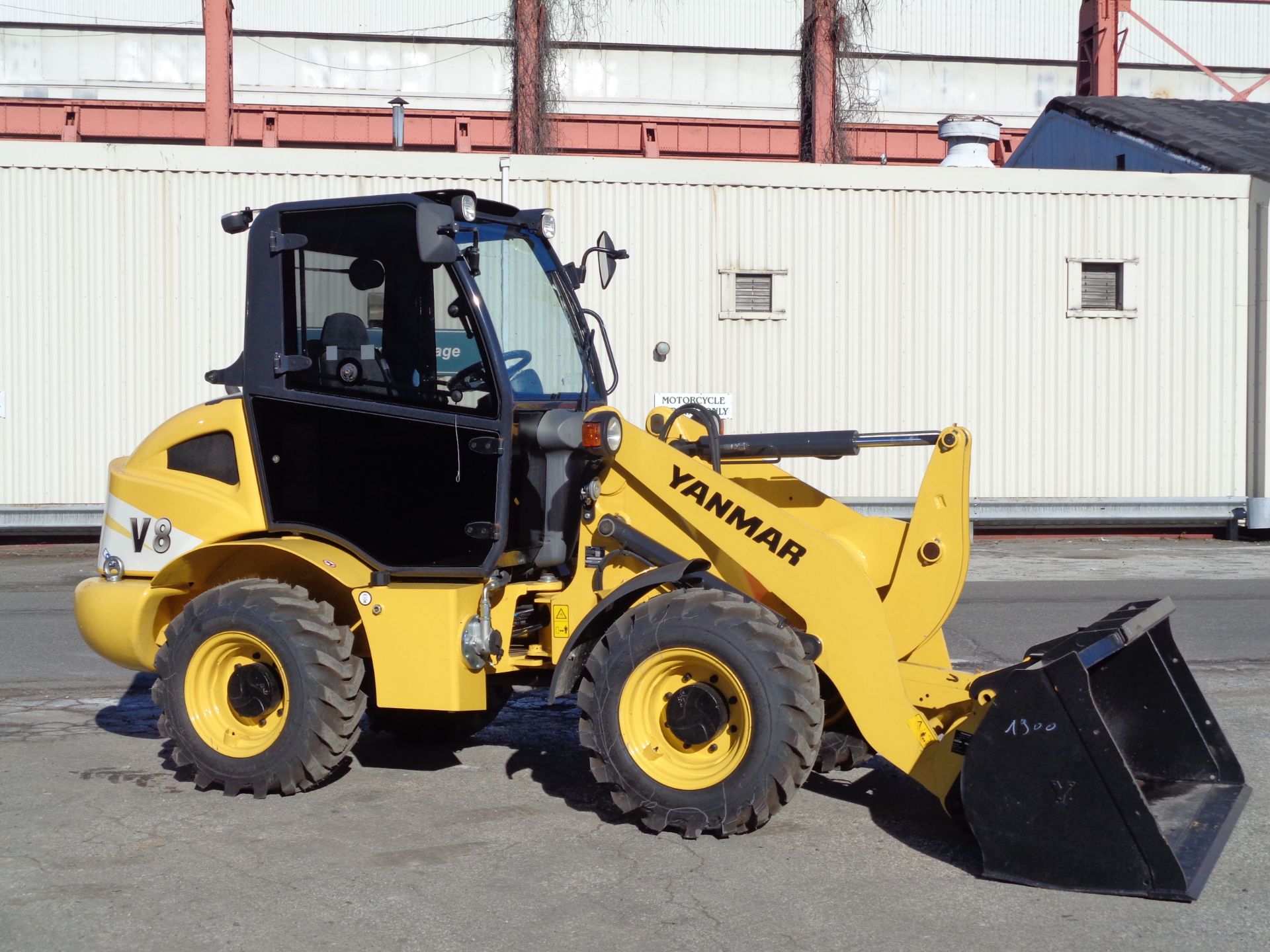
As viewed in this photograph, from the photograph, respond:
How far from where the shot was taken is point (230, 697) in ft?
19.4

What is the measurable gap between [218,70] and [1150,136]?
13.8m

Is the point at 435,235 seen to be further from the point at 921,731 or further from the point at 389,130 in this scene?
the point at 389,130

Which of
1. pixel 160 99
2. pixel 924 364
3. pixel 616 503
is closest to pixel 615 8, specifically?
pixel 160 99

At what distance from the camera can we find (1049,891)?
4.57m

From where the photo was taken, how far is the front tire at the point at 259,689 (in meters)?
5.66

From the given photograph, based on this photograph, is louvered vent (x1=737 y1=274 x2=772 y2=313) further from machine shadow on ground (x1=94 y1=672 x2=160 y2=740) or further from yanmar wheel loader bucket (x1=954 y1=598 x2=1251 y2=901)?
yanmar wheel loader bucket (x1=954 y1=598 x2=1251 y2=901)

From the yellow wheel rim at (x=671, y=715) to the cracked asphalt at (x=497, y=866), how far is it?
289 mm

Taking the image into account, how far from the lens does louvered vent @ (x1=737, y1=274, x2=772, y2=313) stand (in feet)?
53.9

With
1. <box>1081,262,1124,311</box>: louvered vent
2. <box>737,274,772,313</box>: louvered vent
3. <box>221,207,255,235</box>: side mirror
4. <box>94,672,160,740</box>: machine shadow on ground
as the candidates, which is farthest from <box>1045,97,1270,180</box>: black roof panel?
<box>94,672,160,740</box>: machine shadow on ground

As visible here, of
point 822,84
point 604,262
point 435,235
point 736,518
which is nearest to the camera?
point 435,235

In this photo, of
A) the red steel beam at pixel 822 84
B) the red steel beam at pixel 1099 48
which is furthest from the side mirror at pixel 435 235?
the red steel beam at pixel 1099 48

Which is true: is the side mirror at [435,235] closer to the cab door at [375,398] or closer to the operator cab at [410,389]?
the operator cab at [410,389]

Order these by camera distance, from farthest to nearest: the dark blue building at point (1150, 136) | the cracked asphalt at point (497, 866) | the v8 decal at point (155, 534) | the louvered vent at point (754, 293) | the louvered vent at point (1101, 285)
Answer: the dark blue building at point (1150, 136) → the louvered vent at point (1101, 285) → the louvered vent at point (754, 293) → the v8 decal at point (155, 534) → the cracked asphalt at point (497, 866)

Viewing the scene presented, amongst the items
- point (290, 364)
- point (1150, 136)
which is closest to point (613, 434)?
point (290, 364)
